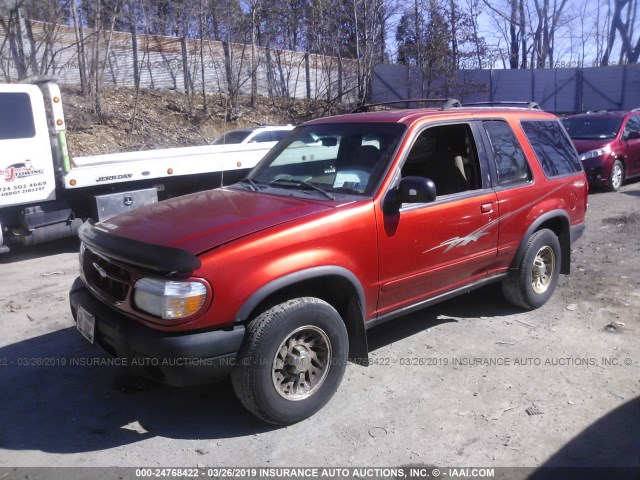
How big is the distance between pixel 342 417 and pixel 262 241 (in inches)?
50.7

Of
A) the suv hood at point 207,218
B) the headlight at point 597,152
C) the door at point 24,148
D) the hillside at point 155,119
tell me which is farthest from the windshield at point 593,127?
the hillside at point 155,119

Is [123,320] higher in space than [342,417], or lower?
higher

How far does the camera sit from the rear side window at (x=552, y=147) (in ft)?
18.0

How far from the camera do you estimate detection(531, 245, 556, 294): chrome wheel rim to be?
557 cm

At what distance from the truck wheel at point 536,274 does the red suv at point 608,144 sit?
747 cm

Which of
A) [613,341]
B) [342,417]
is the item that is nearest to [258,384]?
[342,417]

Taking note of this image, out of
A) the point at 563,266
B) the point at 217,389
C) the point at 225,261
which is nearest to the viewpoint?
the point at 225,261

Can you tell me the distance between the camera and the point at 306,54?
26.0 meters

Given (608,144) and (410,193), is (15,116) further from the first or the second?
(608,144)

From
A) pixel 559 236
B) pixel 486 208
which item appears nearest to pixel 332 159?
pixel 486 208

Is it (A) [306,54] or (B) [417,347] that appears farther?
(A) [306,54]

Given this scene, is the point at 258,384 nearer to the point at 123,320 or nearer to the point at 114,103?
the point at 123,320

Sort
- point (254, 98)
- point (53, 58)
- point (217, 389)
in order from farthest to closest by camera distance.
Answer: point (254, 98) → point (53, 58) → point (217, 389)

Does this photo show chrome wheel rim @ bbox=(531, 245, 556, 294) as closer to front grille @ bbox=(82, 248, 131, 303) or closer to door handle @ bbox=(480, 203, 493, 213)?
door handle @ bbox=(480, 203, 493, 213)
